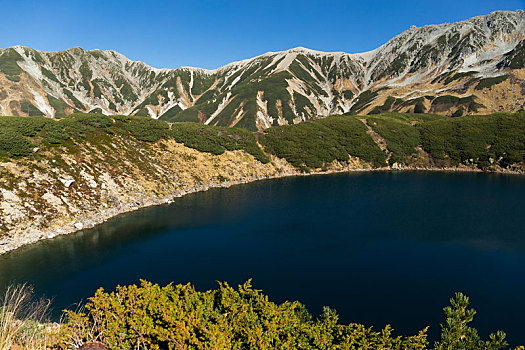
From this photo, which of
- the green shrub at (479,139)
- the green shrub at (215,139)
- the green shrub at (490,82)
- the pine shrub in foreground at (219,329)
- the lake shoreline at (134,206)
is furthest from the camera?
the green shrub at (490,82)

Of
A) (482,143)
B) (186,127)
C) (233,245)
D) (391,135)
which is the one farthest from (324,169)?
(233,245)

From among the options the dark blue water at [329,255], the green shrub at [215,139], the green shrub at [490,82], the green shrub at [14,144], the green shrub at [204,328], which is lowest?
the dark blue water at [329,255]

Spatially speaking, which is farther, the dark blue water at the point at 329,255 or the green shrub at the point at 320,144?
the green shrub at the point at 320,144

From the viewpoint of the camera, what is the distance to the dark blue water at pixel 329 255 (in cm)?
2438

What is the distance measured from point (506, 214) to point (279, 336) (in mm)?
51945

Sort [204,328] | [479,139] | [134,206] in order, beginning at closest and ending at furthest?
1. [204,328]
2. [134,206]
3. [479,139]

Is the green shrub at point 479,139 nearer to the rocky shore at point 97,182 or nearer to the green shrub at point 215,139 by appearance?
the green shrub at point 215,139

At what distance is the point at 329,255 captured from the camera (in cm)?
3306

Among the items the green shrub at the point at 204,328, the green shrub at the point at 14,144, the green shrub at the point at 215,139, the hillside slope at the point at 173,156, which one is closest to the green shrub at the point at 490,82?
the hillside slope at the point at 173,156

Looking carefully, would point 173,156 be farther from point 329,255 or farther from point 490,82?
point 490,82

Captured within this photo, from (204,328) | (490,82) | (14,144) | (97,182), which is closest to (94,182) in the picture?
(97,182)

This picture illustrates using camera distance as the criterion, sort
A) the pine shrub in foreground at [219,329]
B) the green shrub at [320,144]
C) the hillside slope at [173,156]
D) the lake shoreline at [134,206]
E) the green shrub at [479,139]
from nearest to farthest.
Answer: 1. the pine shrub in foreground at [219,329]
2. the lake shoreline at [134,206]
3. the hillside slope at [173,156]
4. the green shrub at [479,139]
5. the green shrub at [320,144]

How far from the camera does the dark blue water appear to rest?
2438cm

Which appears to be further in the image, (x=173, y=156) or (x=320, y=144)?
(x=320, y=144)
